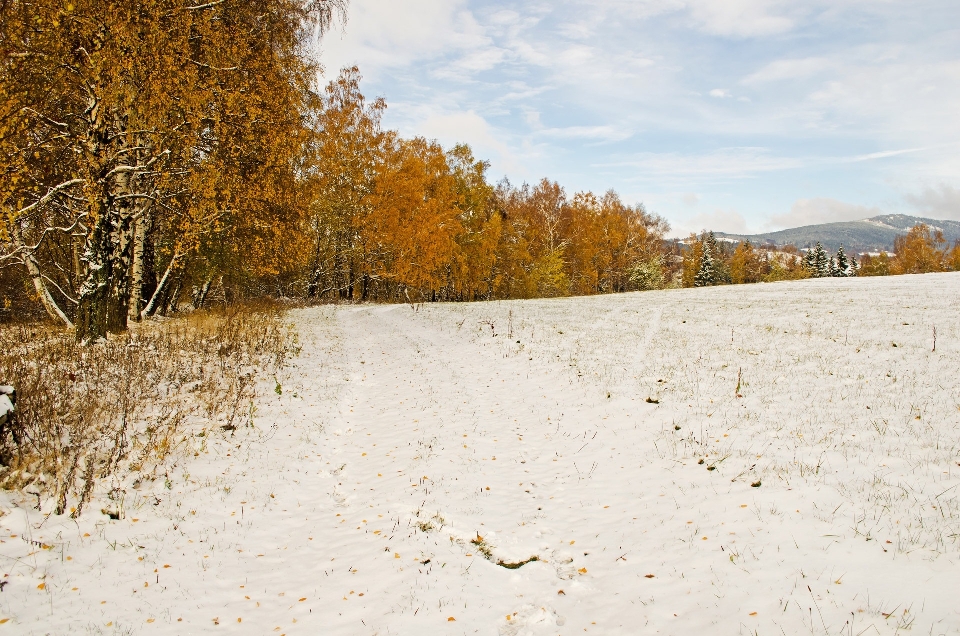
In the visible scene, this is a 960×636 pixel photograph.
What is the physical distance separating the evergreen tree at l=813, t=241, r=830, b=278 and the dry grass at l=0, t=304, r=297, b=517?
310 feet

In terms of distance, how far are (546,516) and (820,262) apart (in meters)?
98.3

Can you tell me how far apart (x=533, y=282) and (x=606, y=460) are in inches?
1663

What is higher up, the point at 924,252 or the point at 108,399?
the point at 924,252

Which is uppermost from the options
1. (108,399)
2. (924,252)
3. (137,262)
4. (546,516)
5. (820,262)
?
(924,252)

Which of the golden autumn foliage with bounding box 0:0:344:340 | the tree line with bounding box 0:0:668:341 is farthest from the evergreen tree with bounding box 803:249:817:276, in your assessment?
the golden autumn foliage with bounding box 0:0:344:340

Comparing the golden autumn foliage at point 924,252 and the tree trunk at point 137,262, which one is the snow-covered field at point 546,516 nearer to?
the tree trunk at point 137,262

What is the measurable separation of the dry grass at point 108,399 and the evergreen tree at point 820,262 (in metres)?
94.6

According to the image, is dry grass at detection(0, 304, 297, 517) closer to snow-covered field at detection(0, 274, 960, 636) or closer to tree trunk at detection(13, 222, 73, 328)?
snow-covered field at detection(0, 274, 960, 636)

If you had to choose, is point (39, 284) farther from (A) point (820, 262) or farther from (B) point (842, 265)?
(B) point (842, 265)

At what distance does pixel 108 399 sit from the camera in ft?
26.0

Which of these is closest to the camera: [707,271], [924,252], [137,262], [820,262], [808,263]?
[137,262]

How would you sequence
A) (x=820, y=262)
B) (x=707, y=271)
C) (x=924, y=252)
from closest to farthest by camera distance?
(x=924, y=252), (x=707, y=271), (x=820, y=262)

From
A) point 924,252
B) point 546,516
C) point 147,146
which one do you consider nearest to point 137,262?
point 147,146

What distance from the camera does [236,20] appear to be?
11.6 metres
